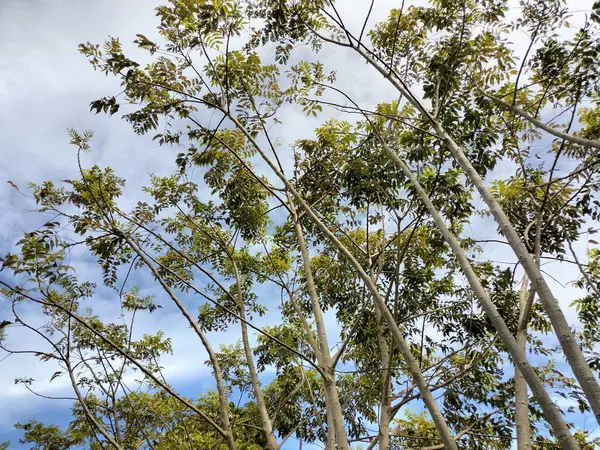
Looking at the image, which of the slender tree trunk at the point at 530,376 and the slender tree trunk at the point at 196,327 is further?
the slender tree trunk at the point at 196,327

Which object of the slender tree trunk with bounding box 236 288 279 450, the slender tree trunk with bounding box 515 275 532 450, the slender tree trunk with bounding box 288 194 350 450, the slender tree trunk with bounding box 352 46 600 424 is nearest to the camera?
the slender tree trunk with bounding box 352 46 600 424

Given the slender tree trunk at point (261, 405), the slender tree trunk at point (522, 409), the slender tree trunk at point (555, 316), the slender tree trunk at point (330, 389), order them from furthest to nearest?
the slender tree trunk at point (261, 405)
the slender tree trunk at point (330, 389)
the slender tree trunk at point (522, 409)
the slender tree trunk at point (555, 316)

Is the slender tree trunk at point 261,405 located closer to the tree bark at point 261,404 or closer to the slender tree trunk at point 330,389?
the tree bark at point 261,404

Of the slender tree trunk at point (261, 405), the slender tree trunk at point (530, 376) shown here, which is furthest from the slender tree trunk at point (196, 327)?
the slender tree trunk at point (530, 376)

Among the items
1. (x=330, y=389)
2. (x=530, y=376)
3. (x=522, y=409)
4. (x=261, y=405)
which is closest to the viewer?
(x=530, y=376)

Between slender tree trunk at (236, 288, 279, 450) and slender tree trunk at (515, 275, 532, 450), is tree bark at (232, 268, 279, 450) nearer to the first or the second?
slender tree trunk at (236, 288, 279, 450)

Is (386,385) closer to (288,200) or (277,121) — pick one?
(288,200)

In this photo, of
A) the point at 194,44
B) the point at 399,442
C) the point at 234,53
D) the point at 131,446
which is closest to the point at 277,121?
the point at 234,53

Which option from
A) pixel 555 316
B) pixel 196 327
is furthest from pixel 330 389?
pixel 555 316

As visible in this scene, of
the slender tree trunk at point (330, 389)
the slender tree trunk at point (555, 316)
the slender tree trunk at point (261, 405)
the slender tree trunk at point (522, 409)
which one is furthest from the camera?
the slender tree trunk at point (261, 405)

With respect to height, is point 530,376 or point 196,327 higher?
point 196,327

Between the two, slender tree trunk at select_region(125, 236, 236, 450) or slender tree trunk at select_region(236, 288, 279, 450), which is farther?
slender tree trunk at select_region(236, 288, 279, 450)

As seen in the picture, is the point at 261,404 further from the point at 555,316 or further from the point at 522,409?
the point at 555,316

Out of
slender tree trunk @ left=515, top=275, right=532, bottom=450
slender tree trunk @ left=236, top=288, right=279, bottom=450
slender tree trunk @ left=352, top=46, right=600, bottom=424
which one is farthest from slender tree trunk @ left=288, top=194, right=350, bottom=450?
slender tree trunk @ left=352, top=46, right=600, bottom=424
